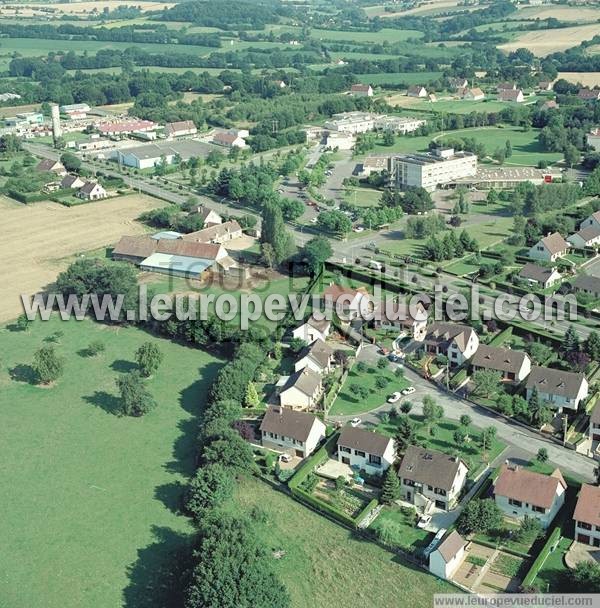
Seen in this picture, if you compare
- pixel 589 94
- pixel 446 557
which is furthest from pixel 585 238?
pixel 589 94

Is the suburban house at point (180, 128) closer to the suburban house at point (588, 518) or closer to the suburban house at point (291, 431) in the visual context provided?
the suburban house at point (291, 431)

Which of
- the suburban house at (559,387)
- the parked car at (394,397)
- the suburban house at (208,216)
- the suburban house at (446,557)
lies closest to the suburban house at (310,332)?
the parked car at (394,397)

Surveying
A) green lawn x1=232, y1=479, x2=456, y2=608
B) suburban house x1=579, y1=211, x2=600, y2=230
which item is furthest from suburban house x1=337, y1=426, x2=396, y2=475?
suburban house x1=579, y1=211, x2=600, y2=230

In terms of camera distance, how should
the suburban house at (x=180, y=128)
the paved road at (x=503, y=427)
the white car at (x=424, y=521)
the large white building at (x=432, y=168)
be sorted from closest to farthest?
the white car at (x=424, y=521) → the paved road at (x=503, y=427) → the large white building at (x=432, y=168) → the suburban house at (x=180, y=128)

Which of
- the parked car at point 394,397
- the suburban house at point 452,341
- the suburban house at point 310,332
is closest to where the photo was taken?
the parked car at point 394,397

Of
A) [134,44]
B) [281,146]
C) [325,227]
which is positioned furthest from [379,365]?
[134,44]

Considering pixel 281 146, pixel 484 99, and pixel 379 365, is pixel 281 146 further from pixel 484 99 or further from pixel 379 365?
pixel 379 365

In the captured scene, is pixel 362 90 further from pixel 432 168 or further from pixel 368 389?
pixel 368 389

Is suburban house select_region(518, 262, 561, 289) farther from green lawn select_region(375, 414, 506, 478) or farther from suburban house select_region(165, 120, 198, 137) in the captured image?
suburban house select_region(165, 120, 198, 137)
